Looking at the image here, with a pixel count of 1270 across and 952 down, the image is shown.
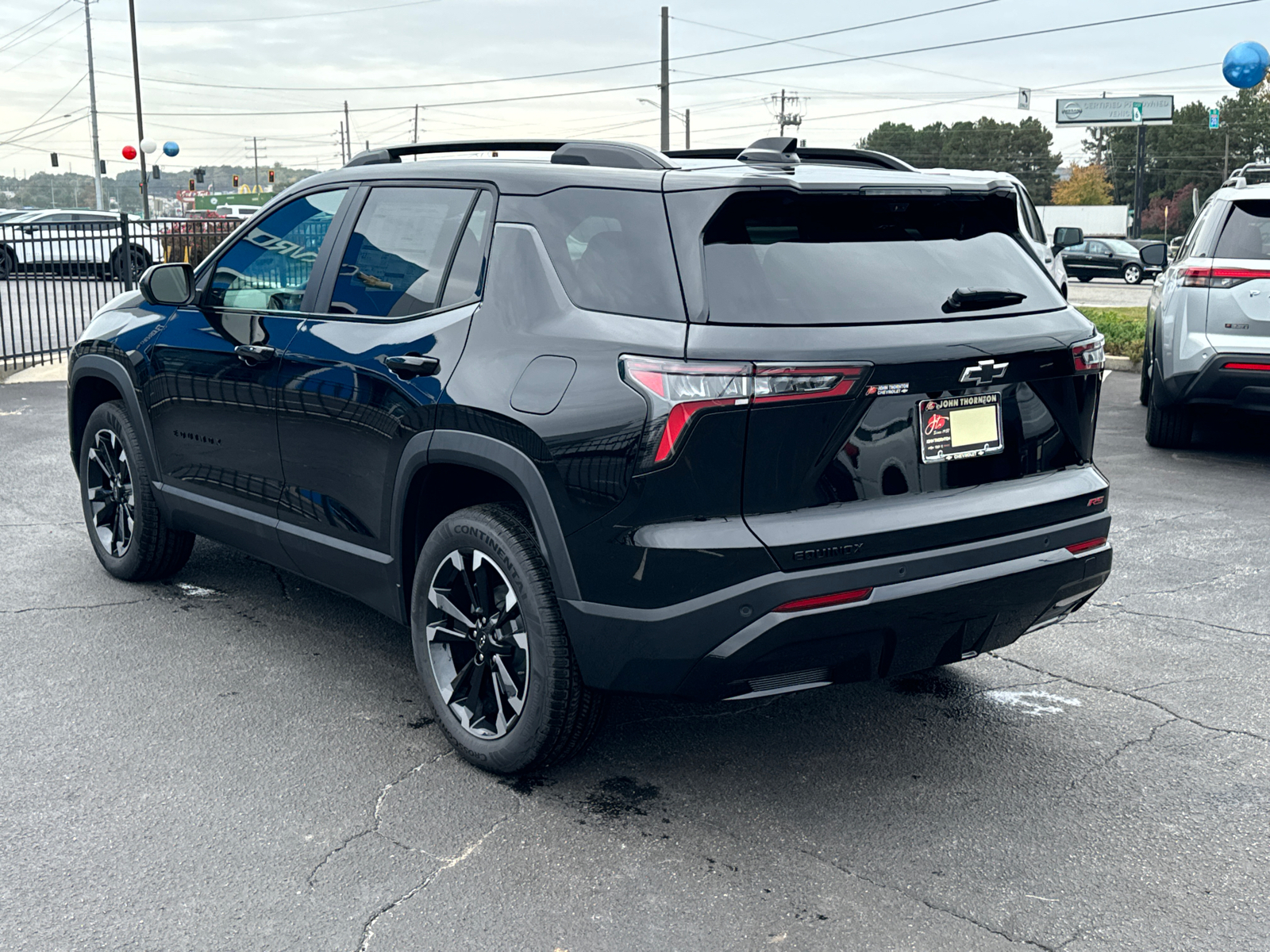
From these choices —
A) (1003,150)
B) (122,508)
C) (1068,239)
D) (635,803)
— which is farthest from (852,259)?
(1003,150)

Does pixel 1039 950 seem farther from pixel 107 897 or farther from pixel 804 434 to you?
pixel 107 897

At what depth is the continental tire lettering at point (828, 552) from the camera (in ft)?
10.1

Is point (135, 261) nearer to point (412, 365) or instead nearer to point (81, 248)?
point (81, 248)

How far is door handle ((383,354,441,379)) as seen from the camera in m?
3.69

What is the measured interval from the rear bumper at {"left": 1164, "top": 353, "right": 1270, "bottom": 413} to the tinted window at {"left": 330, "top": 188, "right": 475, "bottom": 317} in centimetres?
602

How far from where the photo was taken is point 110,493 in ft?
18.9

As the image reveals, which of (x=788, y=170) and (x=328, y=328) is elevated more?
(x=788, y=170)

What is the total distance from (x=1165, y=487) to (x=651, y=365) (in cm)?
574

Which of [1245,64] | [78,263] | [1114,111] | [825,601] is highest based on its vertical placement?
[1114,111]

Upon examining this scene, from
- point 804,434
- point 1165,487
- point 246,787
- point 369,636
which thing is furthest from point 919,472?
point 1165,487

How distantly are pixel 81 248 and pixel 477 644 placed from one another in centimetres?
1848

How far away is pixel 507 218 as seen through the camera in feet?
12.0

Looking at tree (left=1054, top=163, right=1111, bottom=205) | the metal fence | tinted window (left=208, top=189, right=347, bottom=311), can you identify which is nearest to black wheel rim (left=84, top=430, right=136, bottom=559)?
tinted window (left=208, top=189, right=347, bottom=311)

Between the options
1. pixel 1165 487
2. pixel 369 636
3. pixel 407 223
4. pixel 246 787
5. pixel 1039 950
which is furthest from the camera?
pixel 1165 487
